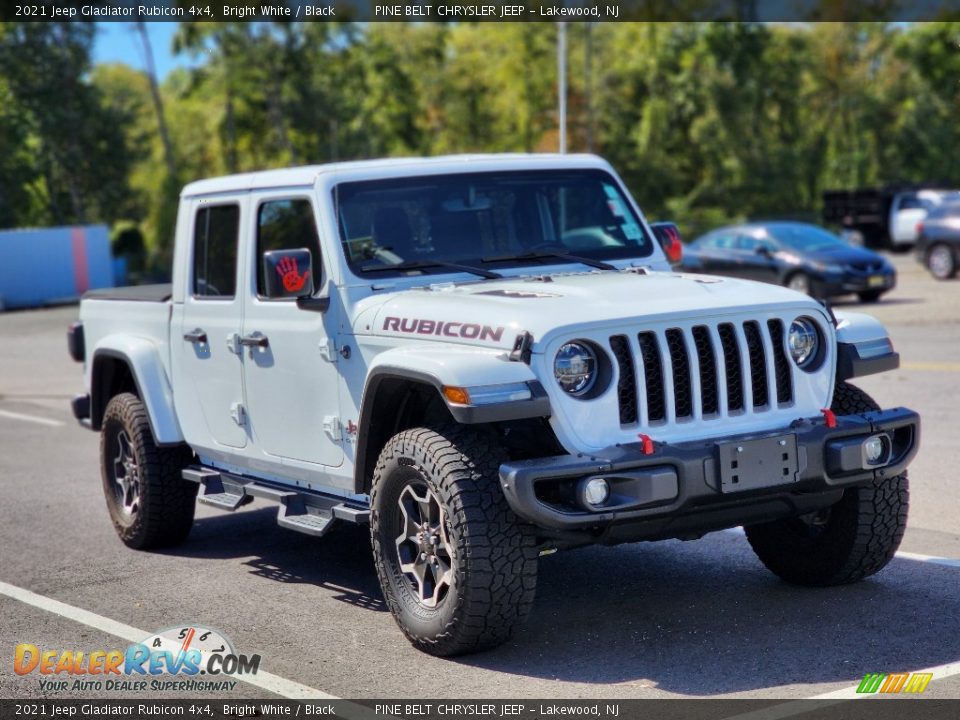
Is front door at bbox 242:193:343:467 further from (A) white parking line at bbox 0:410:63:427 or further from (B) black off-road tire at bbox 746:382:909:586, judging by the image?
(A) white parking line at bbox 0:410:63:427

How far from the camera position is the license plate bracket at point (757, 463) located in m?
5.37

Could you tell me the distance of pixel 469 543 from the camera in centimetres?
530

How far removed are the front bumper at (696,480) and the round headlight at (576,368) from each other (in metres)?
0.29

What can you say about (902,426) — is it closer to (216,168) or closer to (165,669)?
(165,669)

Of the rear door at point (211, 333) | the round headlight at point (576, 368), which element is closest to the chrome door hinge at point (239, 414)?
the rear door at point (211, 333)

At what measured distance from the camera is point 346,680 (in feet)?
17.8


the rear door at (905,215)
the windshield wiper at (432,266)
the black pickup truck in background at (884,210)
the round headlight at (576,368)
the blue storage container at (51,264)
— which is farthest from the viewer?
the black pickup truck in background at (884,210)

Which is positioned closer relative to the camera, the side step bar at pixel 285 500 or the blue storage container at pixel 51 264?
the side step bar at pixel 285 500

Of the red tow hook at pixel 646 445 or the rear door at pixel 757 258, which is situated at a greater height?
the red tow hook at pixel 646 445

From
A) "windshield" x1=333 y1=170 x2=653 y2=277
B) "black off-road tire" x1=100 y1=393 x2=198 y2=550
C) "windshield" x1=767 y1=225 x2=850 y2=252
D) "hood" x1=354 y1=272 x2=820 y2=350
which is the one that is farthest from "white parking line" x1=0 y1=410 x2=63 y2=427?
"windshield" x1=767 y1=225 x2=850 y2=252

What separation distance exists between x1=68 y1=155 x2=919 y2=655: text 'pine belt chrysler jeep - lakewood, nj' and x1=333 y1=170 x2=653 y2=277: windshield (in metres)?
0.01

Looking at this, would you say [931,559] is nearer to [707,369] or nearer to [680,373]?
[707,369]

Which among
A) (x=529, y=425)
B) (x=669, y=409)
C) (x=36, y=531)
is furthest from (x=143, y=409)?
(x=669, y=409)

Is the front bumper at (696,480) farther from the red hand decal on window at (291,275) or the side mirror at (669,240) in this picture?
the side mirror at (669,240)
